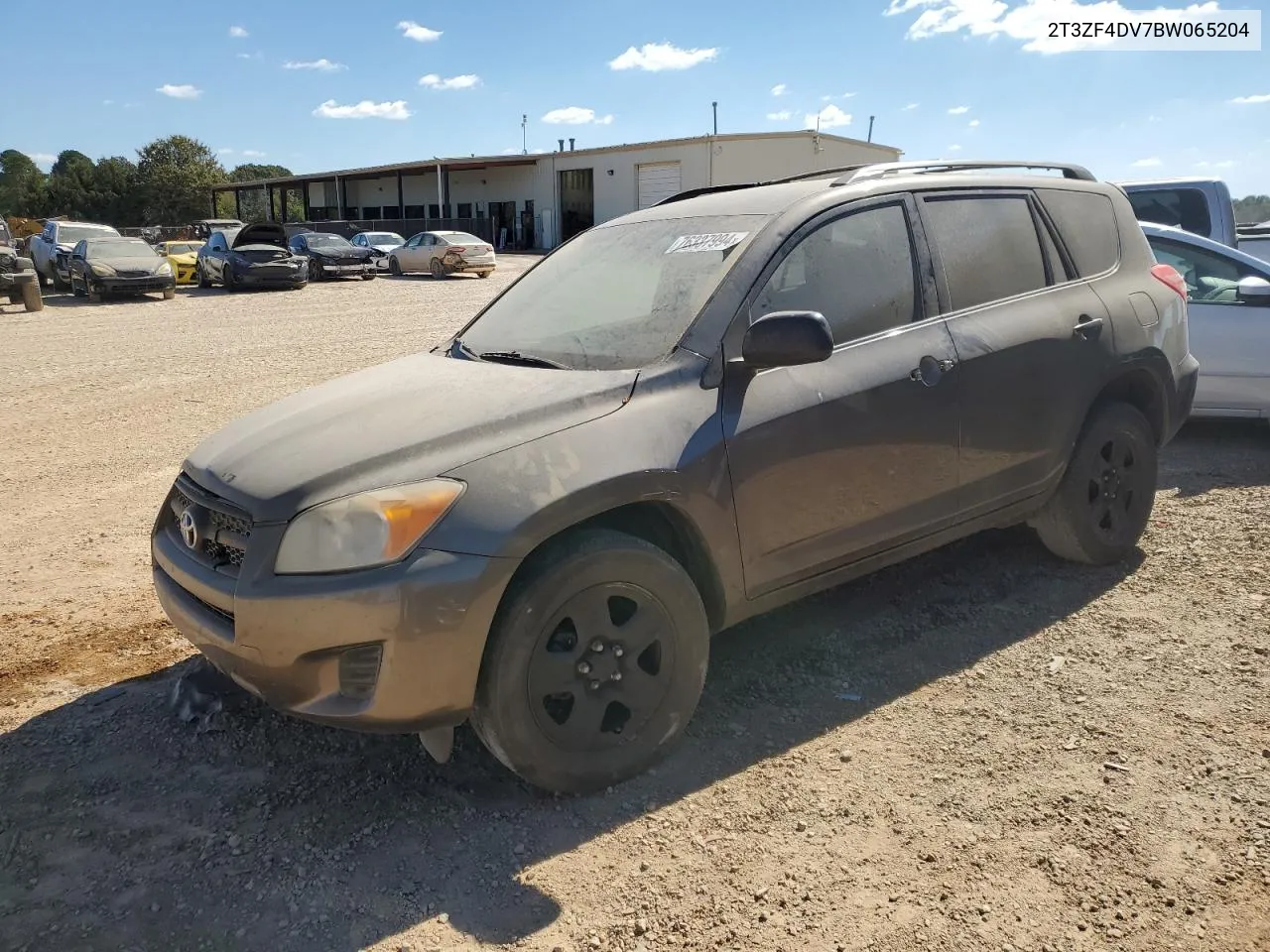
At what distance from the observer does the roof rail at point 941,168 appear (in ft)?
12.7

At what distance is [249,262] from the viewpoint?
23.7 meters

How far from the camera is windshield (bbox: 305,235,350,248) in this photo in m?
27.8

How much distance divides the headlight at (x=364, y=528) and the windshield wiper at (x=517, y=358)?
0.82m

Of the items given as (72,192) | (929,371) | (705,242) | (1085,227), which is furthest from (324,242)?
(72,192)

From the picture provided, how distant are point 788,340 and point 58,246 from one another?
2516cm

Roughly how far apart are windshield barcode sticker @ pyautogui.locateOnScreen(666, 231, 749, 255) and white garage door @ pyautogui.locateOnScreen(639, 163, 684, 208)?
125 ft

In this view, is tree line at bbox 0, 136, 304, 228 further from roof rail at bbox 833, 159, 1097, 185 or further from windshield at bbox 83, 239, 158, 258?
roof rail at bbox 833, 159, 1097, 185

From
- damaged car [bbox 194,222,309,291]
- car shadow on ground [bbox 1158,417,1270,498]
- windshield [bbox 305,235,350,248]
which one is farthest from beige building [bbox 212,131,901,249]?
car shadow on ground [bbox 1158,417,1270,498]

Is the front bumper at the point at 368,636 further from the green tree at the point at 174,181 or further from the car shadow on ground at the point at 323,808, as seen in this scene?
the green tree at the point at 174,181

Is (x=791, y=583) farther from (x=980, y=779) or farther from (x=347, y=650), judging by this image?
(x=347, y=650)

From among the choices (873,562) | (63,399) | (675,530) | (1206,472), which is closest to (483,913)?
(675,530)

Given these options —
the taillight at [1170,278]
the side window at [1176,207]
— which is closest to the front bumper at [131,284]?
the side window at [1176,207]

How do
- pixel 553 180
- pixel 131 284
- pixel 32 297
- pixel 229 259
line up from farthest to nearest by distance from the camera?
1. pixel 553 180
2. pixel 229 259
3. pixel 131 284
4. pixel 32 297

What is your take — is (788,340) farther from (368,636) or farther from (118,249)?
(118,249)
